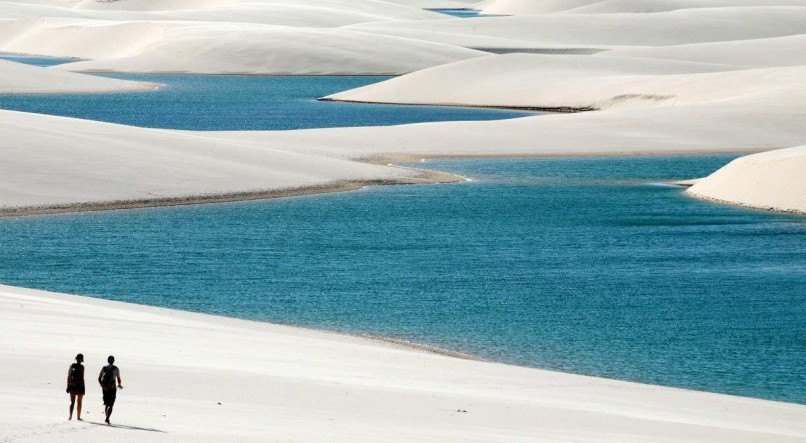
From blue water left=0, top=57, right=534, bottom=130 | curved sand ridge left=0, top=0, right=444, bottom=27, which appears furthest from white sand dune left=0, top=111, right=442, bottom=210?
curved sand ridge left=0, top=0, right=444, bottom=27

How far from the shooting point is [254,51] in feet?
373

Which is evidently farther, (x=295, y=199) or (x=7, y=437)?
(x=295, y=199)

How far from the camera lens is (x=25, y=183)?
132 feet

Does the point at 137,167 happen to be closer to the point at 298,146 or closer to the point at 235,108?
the point at 298,146

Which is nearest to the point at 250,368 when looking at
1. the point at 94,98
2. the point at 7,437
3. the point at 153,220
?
the point at 7,437

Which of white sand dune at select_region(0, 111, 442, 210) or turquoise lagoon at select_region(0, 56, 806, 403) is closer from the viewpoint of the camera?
turquoise lagoon at select_region(0, 56, 806, 403)

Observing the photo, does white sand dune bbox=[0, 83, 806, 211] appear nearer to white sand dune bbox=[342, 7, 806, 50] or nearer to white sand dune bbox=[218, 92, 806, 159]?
white sand dune bbox=[218, 92, 806, 159]

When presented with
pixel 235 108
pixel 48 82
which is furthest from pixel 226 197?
pixel 48 82

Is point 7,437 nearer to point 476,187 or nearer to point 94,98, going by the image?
point 476,187

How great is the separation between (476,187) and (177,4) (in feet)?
491

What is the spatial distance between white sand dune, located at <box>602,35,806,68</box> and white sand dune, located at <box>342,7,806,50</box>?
2144 centimetres

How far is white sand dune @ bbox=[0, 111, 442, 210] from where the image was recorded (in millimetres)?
40406

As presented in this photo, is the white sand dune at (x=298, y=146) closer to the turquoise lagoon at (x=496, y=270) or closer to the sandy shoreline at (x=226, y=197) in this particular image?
the sandy shoreline at (x=226, y=197)

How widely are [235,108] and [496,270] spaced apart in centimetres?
5013
